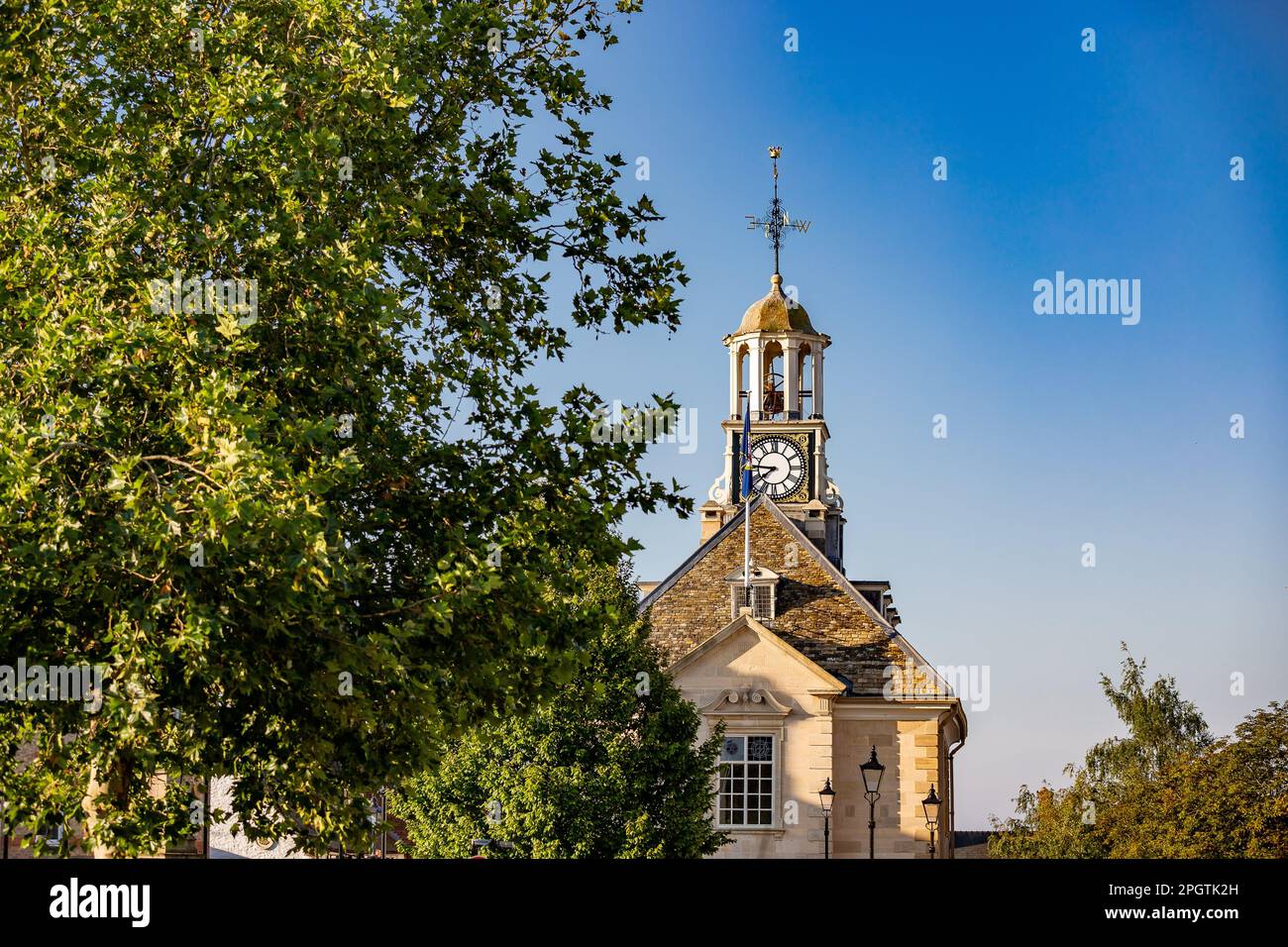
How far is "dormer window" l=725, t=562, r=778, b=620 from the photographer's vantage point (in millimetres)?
49688

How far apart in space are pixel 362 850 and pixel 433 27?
29.7 ft

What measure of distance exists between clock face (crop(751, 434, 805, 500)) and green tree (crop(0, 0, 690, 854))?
4622 cm

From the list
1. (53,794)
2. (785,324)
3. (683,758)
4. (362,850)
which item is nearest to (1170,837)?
(683,758)

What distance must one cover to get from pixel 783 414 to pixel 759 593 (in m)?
16.7

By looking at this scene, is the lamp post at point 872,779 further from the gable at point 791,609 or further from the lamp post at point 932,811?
the gable at point 791,609

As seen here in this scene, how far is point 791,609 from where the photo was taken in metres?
50.1

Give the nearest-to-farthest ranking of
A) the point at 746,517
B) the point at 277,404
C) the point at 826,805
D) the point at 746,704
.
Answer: the point at 277,404 < the point at 826,805 < the point at 746,704 < the point at 746,517

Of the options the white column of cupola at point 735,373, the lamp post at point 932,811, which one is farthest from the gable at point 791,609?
the white column of cupola at point 735,373

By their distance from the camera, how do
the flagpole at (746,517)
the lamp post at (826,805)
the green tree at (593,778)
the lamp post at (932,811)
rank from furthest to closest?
the flagpole at (746,517) → the lamp post at (826,805) → the lamp post at (932,811) → the green tree at (593,778)

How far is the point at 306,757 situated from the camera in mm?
14930

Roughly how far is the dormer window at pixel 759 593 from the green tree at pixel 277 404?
104 ft

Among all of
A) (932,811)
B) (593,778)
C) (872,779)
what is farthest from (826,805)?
(593,778)

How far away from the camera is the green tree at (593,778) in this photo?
3372cm

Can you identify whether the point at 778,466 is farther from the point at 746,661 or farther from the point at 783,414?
the point at 746,661
